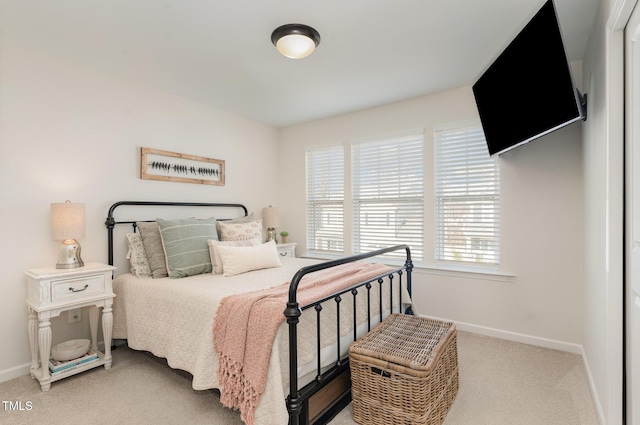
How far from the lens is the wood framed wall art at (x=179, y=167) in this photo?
320cm

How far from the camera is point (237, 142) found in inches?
162

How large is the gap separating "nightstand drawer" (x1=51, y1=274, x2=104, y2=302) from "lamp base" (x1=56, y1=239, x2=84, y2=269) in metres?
0.16

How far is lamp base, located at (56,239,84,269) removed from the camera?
244 centimetres

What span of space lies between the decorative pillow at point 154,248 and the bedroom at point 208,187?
38 cm

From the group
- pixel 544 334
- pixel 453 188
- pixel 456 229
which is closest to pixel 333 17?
pixel 453 188

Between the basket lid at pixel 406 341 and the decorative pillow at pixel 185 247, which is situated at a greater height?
the decorative pillow at pixel 185 247

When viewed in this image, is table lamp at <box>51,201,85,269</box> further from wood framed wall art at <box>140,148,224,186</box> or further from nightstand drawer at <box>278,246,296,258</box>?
nightstand drawer at <box>278,246,296,258</box>

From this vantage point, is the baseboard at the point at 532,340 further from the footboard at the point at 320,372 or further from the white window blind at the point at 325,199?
the white window blind at the point at 325,199

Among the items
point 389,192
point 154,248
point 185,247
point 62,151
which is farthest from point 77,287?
point 389,192

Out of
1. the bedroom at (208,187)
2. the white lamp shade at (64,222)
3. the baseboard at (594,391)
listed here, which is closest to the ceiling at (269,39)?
the bedroom at (208,187)

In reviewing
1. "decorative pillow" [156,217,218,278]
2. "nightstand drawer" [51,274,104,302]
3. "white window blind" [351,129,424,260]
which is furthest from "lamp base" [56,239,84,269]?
"white window blind" [351,129,424,260]

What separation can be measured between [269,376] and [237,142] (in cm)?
312

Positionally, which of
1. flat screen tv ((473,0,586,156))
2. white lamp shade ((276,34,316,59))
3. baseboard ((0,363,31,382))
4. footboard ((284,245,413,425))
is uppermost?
white lamp shade ((276,34,316,59))

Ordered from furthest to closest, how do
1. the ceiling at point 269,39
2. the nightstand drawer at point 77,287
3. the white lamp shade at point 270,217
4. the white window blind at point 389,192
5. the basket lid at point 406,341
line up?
the white lamp shade at point 270,217 < the white window blind at point 389,192 < the nightstand drawer at point 77,287 < the ceiling at point 269,39 < the basket lid at point 406,341
